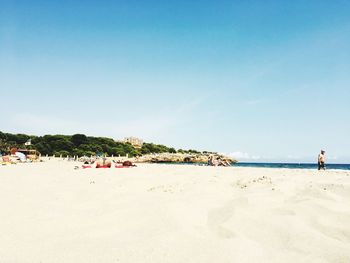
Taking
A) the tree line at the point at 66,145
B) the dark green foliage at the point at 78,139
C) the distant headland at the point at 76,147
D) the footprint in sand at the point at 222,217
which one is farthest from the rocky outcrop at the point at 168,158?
the footprint in sand at the point at 222,217

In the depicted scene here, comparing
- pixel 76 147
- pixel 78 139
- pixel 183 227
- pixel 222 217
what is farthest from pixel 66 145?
pixel 183 227

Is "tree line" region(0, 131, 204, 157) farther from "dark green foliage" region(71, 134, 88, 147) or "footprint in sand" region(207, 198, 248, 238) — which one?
"footprint in sand" region(207, 198, 248, 238)

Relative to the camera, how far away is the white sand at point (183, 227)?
9.66ft

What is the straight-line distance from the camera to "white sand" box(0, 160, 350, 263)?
2.95 metres

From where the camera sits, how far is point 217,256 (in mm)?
2869

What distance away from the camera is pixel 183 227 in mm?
3713

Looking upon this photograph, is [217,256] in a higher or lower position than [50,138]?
lower

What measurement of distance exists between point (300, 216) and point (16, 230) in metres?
3.62

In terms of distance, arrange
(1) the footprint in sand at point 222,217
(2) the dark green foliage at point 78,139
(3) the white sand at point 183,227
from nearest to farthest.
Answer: (3) the white sand at point 183,227 < (1) the footprint in sand at point 222,217 < (2) the dark green foliage at point 78,139

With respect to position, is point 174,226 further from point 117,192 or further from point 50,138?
point 50,138

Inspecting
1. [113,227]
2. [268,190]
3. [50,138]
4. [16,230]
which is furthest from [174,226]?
[50,138]

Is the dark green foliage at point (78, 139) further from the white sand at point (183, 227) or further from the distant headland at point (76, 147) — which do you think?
the white sand at point (183, 227)

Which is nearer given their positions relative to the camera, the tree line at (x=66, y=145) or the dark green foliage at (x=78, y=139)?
the tree line at (x=66, y=145)

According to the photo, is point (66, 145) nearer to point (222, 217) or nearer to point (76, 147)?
point (76, 147)
